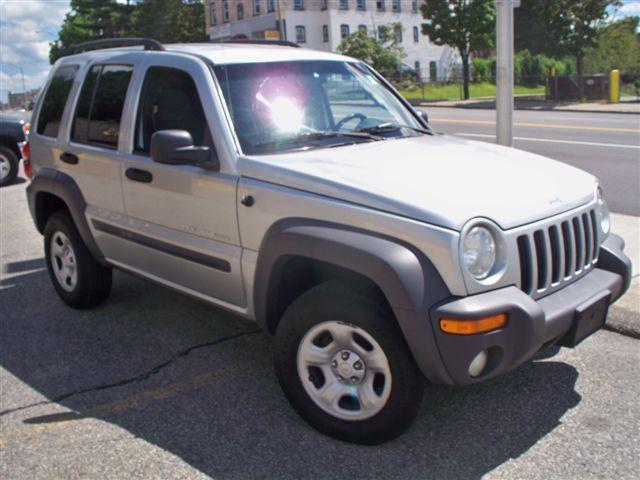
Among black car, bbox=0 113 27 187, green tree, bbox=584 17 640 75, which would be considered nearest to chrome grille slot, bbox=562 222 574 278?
black car, bbox=0 113 27 187

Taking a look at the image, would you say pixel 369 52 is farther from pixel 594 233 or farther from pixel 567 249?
pixel 567 249

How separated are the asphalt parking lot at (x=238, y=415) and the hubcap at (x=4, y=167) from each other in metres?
8.83

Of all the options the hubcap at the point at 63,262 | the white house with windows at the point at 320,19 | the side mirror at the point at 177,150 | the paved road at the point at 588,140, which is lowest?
the paved road at the point at 588,140

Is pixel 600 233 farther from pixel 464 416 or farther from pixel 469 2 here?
pixel 469 2

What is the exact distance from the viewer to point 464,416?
385 centimetres

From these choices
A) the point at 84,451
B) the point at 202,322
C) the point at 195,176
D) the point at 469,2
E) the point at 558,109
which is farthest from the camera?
the point at 469,2

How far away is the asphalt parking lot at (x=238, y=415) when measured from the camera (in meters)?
3.45

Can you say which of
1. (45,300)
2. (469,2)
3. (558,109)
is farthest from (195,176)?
(469,2)

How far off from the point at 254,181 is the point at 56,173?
2331mm

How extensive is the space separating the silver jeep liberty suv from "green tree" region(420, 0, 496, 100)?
33207 mm

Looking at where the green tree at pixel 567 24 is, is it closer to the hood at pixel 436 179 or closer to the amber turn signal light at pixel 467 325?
the hood at pixel 436 179

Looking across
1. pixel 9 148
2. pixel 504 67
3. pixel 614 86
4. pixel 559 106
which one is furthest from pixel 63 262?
pixel 614 86

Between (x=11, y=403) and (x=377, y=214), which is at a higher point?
(x=377, y=214)

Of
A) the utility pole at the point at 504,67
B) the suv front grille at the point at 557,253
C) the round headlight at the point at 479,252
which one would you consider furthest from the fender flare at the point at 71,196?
the utility pole at the point at 504,67
